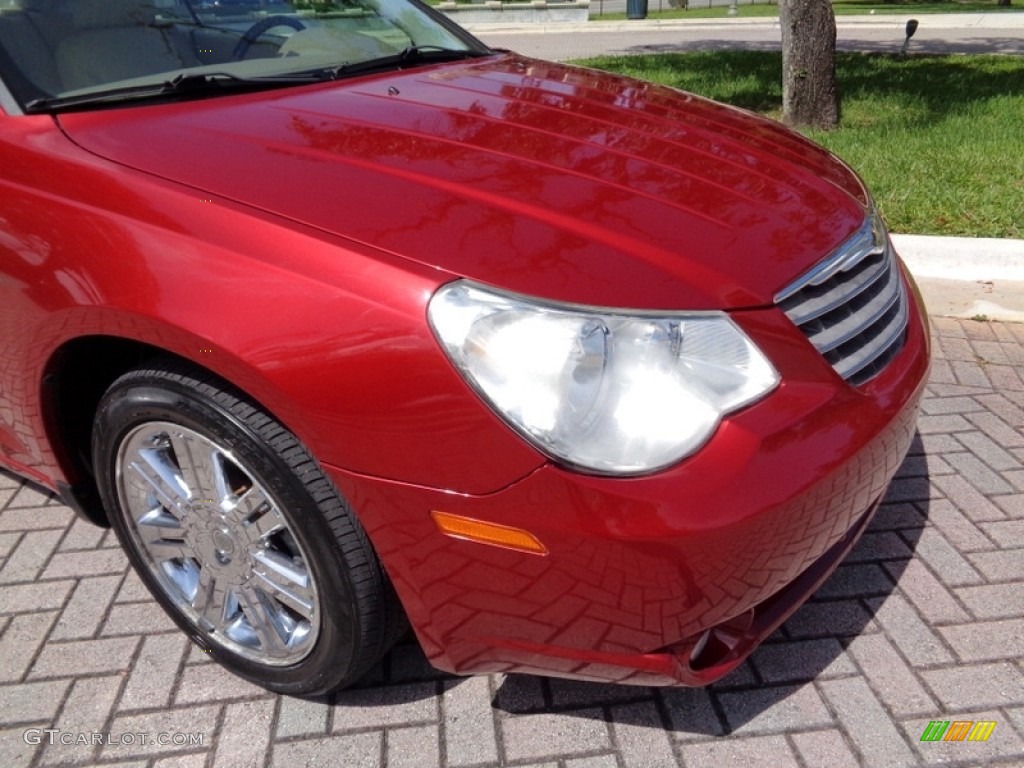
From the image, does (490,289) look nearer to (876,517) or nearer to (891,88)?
(876,517)

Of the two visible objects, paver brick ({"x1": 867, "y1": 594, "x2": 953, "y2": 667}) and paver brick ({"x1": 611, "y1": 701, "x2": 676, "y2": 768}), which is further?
paver brick ({"x1": 867, "y1": 594, "x2": 953, "y2": 667})

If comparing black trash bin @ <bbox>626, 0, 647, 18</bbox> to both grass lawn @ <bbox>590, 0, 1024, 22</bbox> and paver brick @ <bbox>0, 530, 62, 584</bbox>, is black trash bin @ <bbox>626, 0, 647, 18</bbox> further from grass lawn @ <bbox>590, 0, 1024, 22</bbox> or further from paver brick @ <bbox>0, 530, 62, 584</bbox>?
paver brick @ <bbox>0, 530, 62, 584</bbox>

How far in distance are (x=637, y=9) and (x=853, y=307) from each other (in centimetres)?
2445

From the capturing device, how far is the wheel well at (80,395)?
2.12 meters

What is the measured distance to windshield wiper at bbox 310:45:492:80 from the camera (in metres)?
2.71

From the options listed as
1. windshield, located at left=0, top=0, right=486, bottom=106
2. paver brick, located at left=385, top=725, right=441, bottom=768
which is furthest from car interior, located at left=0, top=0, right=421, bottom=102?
paver brick, located at left=385, top=725, right=441, bottom=768

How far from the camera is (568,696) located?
220cm

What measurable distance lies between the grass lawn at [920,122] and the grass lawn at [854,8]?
13444 mm

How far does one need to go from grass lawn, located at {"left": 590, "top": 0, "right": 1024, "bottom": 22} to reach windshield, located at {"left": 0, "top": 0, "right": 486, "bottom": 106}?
2130 cm

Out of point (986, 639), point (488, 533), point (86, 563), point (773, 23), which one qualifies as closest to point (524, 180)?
point (488, 533)

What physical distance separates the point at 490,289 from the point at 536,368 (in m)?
0.17

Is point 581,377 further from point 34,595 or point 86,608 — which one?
point 34,595

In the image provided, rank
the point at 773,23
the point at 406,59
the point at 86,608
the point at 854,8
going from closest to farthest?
the point at 86,608
the point at 406,59
the point at 773,23
the point at 854,8

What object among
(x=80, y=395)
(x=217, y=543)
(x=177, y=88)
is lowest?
(x=217, y=543)
